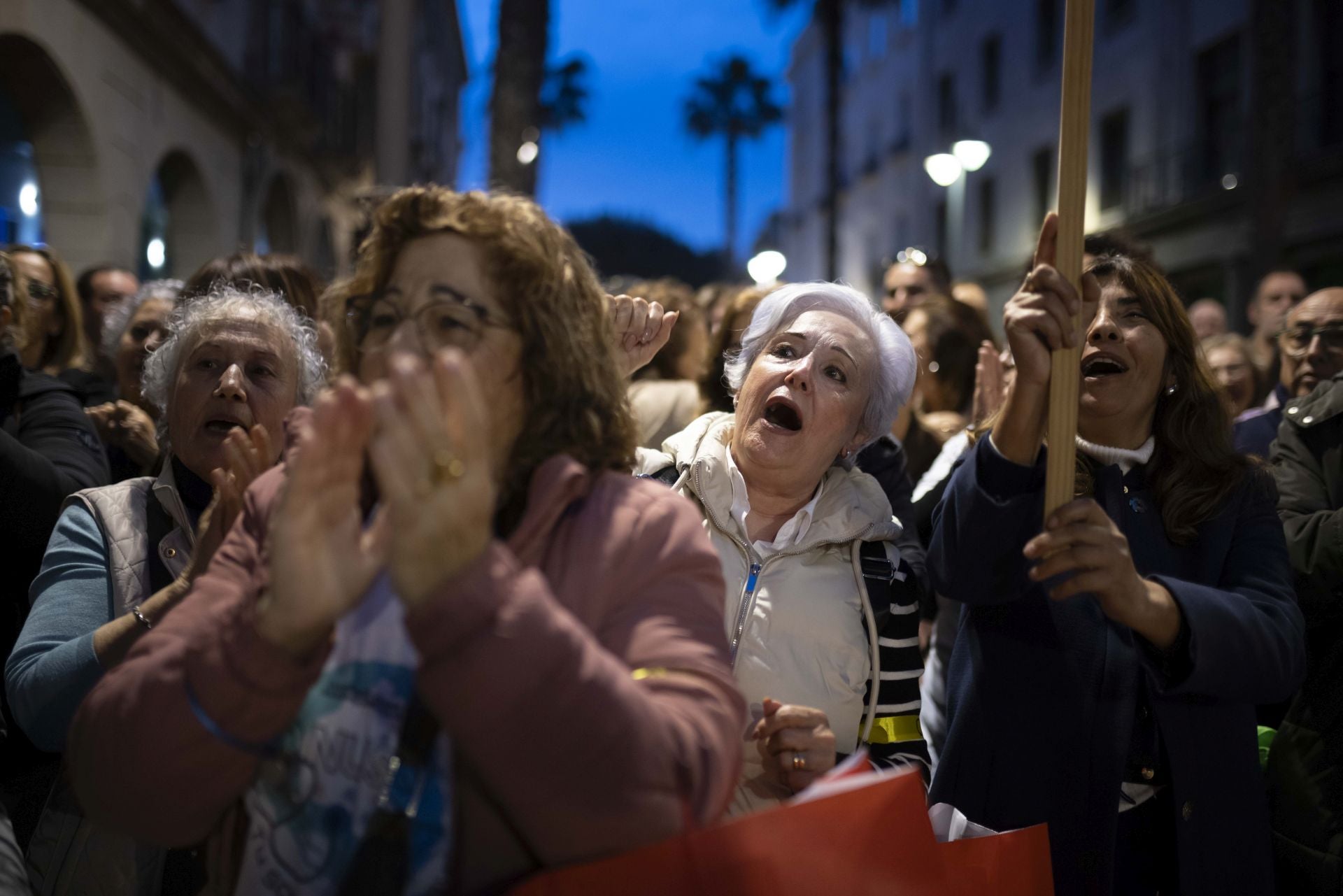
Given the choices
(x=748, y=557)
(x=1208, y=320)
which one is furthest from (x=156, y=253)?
(x=748, y=557)

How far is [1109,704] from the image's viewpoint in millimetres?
2557

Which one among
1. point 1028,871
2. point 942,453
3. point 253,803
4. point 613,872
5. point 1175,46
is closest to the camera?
point 613,872

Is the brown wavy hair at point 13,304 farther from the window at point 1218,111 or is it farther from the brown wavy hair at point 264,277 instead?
the window at point 1218,111

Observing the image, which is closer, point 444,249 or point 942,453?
point 444,249

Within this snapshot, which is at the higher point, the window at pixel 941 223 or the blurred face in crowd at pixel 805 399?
the window at pixel 941 223

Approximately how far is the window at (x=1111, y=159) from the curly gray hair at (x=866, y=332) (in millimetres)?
21921

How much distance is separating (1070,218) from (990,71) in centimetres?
2900

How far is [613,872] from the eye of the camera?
5.00 feet

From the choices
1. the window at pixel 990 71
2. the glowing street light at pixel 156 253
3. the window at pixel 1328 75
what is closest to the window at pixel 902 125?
the window at pixel 990 71

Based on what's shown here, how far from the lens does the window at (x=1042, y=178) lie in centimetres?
2533

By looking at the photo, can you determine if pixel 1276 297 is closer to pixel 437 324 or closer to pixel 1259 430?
pixel 1259 430

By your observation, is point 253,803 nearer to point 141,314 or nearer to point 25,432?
point 25,432

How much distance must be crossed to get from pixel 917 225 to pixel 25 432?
30947 millimetres

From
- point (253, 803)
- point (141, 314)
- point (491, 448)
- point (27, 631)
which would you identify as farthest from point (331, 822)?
point (141, 314)
